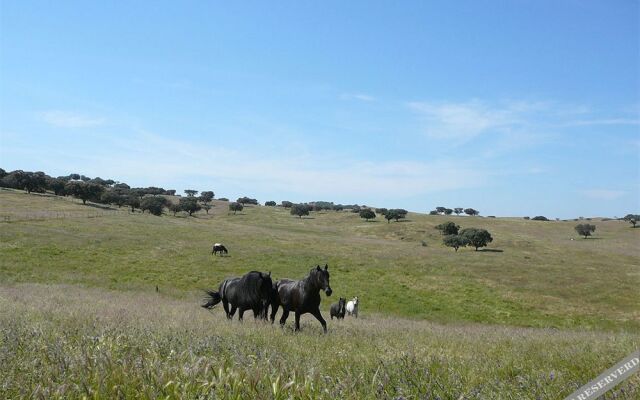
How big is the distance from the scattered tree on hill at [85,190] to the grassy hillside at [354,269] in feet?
97.7

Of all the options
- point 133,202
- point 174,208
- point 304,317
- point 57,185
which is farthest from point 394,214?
point 304,317

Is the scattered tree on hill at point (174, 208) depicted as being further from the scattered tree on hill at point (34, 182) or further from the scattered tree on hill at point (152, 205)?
the scattered tree on hill at point (34, 182)

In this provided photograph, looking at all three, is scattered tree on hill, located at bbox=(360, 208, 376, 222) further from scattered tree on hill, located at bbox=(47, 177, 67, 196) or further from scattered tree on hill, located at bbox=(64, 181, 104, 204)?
scattered tree on hill, located at bbox=(47, 177, 67, 196)

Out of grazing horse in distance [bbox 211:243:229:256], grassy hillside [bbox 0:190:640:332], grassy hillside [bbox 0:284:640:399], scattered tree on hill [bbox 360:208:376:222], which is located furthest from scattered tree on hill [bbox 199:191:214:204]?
grassy hillside [bbox 0:284:640:399]

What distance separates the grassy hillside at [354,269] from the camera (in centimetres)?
3906

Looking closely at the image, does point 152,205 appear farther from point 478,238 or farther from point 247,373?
point 247,373

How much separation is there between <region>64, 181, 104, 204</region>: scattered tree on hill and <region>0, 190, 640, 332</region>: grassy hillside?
29.8 m

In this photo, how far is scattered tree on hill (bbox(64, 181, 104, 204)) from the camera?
349 feet

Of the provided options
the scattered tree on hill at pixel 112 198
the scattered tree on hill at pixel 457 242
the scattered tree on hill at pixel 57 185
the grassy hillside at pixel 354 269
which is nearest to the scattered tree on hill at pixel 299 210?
the scattered tree on hill at pixel 112 198

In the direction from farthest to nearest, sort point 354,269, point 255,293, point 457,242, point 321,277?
1. point 457,242
2. point 354,269
3. point 255,293
4. point 321,277

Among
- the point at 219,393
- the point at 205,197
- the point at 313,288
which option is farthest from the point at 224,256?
the point at 205,197

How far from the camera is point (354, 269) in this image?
52.4 meters

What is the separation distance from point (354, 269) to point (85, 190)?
77.6 meters

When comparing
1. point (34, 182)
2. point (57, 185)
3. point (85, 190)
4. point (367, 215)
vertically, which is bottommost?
point (367, 215)
